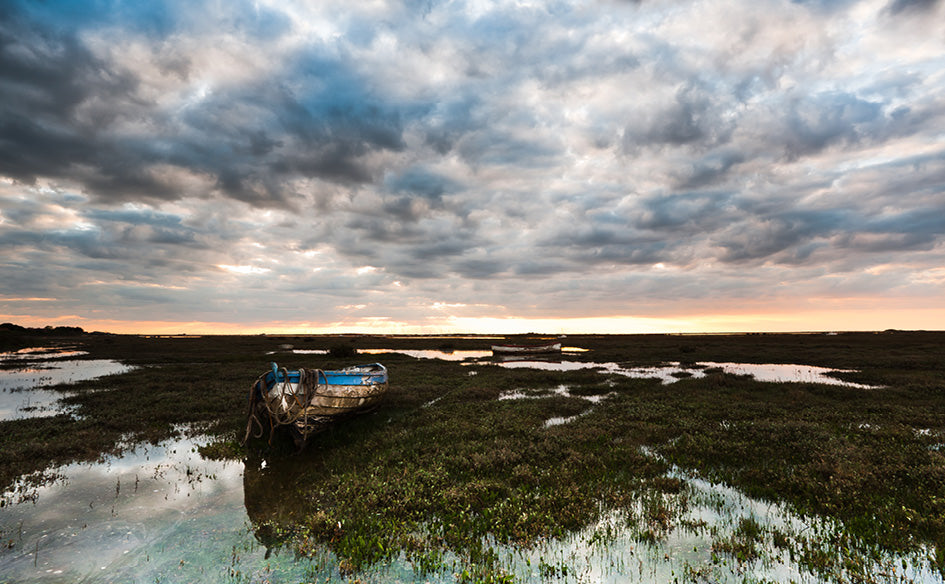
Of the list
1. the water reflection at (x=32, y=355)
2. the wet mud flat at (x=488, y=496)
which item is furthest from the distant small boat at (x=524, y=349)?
the water reflection at (x=32, y=355)

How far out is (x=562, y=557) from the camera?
7605 mm

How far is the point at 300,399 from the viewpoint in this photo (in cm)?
1535

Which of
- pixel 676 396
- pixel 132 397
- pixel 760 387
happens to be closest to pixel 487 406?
pixel 676 396

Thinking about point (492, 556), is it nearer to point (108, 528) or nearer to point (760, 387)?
point (108, 528)

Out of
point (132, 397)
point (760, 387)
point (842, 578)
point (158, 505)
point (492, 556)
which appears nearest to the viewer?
point (842, 578)

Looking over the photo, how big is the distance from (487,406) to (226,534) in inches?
573

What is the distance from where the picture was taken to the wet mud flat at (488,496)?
739 centimetres

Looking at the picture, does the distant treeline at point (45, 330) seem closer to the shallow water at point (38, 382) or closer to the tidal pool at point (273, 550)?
the shallow water at point (38, 382)

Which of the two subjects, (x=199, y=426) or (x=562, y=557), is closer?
(x=562, y=557)

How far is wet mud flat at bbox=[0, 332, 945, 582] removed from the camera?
7.39 metres

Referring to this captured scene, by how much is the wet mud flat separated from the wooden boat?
94 cm

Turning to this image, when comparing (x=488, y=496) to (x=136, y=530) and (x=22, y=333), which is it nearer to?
(x=136, y=530)

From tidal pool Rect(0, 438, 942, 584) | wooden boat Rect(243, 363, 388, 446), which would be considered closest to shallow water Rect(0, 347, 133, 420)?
wooden boat Rect(243, 363, 388, 446)

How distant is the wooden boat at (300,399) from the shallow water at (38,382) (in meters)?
13.8
